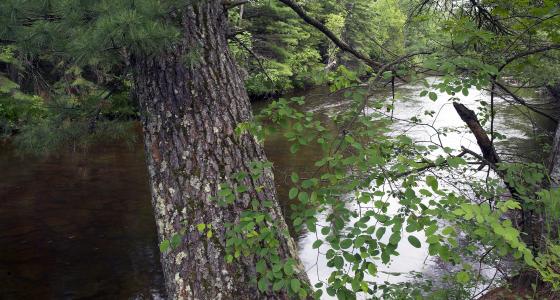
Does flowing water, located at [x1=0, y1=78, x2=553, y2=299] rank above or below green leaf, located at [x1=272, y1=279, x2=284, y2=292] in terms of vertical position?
below

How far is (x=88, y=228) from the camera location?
27.5 ft

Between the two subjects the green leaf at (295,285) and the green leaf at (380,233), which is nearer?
the green leaf at (380,233)

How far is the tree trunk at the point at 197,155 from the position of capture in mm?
2887

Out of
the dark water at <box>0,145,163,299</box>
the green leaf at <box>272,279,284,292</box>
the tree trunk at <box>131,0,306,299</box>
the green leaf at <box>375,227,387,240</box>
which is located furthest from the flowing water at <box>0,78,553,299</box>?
the green leaf at <box>375,227,387,240</box>

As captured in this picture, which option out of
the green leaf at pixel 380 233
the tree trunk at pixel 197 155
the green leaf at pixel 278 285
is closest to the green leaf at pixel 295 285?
the green leaf at pixel 278 285

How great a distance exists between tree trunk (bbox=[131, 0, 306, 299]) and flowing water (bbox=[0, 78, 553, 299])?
59.7 inches

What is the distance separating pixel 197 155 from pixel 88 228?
242 inches

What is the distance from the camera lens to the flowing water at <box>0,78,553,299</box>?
6.70 m

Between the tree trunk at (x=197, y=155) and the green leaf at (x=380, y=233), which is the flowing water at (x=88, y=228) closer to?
the tree trunk at (x=197, y=155)

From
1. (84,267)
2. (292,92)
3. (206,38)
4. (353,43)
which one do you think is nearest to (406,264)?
(84,267)

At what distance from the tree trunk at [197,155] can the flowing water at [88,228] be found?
1517 mm

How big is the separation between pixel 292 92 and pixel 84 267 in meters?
18.3

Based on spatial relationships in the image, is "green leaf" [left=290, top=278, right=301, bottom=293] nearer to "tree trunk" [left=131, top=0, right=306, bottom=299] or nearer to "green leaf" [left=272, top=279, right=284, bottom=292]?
"green leaf" [left=272, top=279, right=284, bottom=292]

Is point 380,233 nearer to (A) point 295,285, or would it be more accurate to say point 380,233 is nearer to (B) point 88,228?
(A) point 295,285
